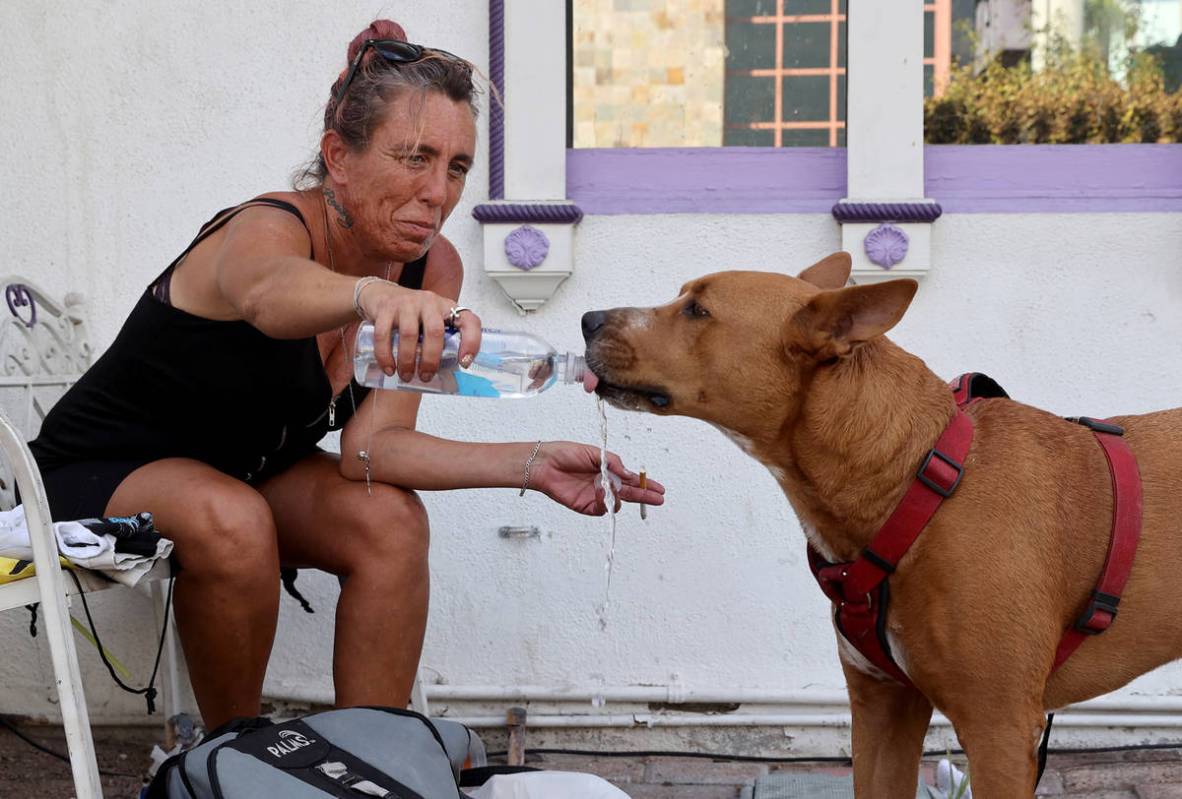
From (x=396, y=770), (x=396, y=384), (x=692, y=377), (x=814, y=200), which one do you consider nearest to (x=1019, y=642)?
(x=692, y=377)

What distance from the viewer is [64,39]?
3.95 metres

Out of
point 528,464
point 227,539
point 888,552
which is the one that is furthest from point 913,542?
point 227,539

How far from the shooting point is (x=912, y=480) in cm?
244

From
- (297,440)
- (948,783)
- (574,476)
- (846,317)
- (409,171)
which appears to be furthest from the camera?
(948,783)

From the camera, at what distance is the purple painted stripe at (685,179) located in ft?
12.8

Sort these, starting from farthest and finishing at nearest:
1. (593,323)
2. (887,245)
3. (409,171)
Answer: (887,245) < (409,171) < (593,323)

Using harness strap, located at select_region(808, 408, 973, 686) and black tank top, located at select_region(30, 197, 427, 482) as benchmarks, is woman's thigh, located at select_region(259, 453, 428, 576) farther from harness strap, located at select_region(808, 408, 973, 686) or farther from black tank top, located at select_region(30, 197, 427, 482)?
harness strap, located at select_region(808, 408, 973, 686)

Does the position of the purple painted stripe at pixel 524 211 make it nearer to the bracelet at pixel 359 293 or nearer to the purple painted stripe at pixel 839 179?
the purple painted stripe at pixel 839 179

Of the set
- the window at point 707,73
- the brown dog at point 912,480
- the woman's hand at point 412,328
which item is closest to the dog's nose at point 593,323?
the brown dog at point 912,480

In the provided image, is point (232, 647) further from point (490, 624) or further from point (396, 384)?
point (490, 624)

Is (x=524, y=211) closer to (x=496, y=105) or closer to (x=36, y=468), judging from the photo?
(x=496, y=105)

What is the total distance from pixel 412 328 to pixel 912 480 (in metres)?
1.08

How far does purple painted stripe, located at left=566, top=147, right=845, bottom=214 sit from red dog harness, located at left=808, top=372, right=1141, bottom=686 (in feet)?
5.02

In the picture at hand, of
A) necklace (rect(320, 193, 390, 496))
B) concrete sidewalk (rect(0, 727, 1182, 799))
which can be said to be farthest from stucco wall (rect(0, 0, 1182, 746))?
necklace (rect(320, 193, 390, 496))
